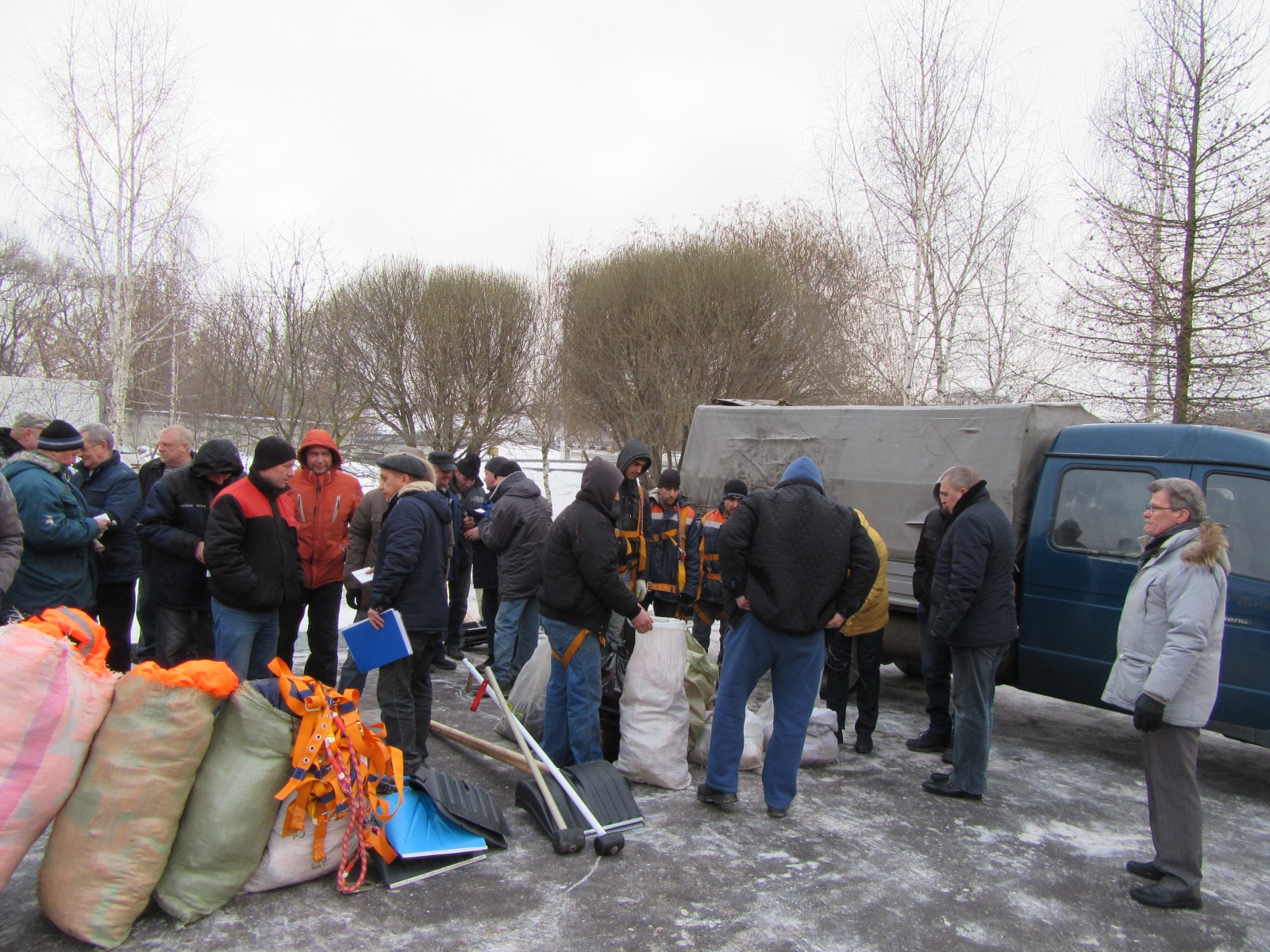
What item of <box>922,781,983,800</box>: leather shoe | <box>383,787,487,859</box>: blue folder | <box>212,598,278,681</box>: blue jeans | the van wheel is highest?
<box>212,598,278,681</box>: blue jeans

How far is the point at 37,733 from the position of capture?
251 cm

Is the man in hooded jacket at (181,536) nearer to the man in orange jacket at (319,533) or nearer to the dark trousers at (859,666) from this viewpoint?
the man in orange jacket at (319,533)

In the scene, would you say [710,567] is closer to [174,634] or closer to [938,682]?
[938,682]

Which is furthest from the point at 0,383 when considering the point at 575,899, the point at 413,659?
the point at 575,899

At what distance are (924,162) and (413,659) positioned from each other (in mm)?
13969

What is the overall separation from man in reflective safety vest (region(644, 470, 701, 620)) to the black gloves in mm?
3765

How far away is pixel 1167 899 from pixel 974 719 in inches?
47.7

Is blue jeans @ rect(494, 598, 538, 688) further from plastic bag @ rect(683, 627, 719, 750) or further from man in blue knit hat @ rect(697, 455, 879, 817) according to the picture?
man in blue knit hat @ rect(697, 455, 879, 817)

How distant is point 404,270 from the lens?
19.3 m

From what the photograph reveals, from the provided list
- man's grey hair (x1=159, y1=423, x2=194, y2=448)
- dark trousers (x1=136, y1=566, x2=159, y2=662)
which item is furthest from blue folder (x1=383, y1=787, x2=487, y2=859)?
dark trousers (x1=136, y1=566, x2=159, y2=662)

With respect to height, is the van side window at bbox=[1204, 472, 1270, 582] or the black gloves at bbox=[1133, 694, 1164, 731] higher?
the van side window at bbox=[1204, 472, 1270, 582]

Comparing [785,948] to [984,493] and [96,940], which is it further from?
[984,493]

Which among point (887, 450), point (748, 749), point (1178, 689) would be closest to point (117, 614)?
point (748, 749)

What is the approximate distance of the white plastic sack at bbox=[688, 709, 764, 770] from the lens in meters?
4.67
